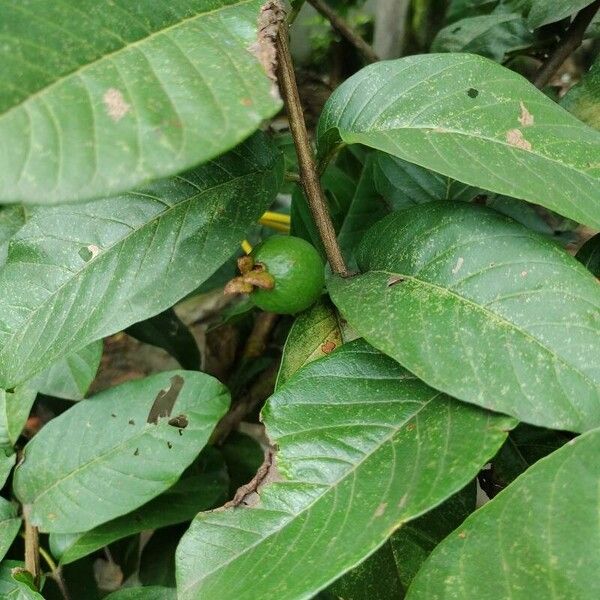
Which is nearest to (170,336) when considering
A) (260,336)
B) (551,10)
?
(260,336)

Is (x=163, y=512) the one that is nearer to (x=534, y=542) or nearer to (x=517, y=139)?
(x=534, y=542)

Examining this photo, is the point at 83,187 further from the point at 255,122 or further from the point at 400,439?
the point at 400,439

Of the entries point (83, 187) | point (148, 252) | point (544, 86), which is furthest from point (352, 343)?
point (544, 86)

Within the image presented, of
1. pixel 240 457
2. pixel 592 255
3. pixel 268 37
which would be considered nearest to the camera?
pixel 268 37

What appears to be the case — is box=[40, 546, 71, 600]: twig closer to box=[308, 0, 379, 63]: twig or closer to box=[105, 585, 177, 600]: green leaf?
box=[105, 585, 177, 600]: green leaf

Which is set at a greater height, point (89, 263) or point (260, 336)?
point (89, 263)

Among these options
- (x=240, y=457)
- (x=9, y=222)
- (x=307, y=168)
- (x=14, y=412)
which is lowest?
(x=240, y=457)
